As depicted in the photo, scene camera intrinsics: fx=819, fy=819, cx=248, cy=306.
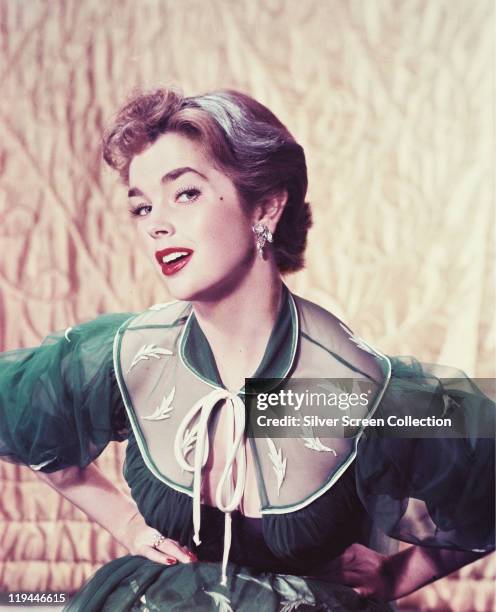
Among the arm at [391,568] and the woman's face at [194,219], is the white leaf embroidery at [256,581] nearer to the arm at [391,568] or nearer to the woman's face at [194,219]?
the arm at [391,568]

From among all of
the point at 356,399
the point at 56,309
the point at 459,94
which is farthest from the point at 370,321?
the point at 56,309

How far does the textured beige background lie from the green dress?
4cm

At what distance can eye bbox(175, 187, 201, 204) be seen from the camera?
46.5 inches

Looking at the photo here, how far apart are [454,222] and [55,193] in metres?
0.61

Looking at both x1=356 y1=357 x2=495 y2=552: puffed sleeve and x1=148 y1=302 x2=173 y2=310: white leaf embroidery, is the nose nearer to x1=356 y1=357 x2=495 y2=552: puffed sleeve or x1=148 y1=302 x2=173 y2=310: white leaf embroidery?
x1=148 y1=302 x2=173 y2=310: white leaf embroidery

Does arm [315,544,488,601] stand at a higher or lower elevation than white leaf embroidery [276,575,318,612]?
higher

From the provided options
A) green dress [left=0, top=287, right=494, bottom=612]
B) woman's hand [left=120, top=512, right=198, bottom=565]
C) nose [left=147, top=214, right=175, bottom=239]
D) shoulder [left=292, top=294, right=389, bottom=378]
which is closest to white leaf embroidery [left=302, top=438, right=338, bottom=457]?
green dress [left=0, top=287, right=494, bottom=612]

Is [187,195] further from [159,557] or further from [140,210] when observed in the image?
[159,557]

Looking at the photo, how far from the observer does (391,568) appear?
1.19m

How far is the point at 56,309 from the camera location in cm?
128

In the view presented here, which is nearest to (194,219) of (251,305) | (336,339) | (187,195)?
(187,195)

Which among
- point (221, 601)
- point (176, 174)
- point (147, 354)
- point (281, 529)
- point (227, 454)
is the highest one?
point (176, 174)

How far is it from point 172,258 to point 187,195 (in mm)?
96

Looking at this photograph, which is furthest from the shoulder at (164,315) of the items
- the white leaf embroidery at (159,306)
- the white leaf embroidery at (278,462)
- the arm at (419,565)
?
the arm at (419,565)
